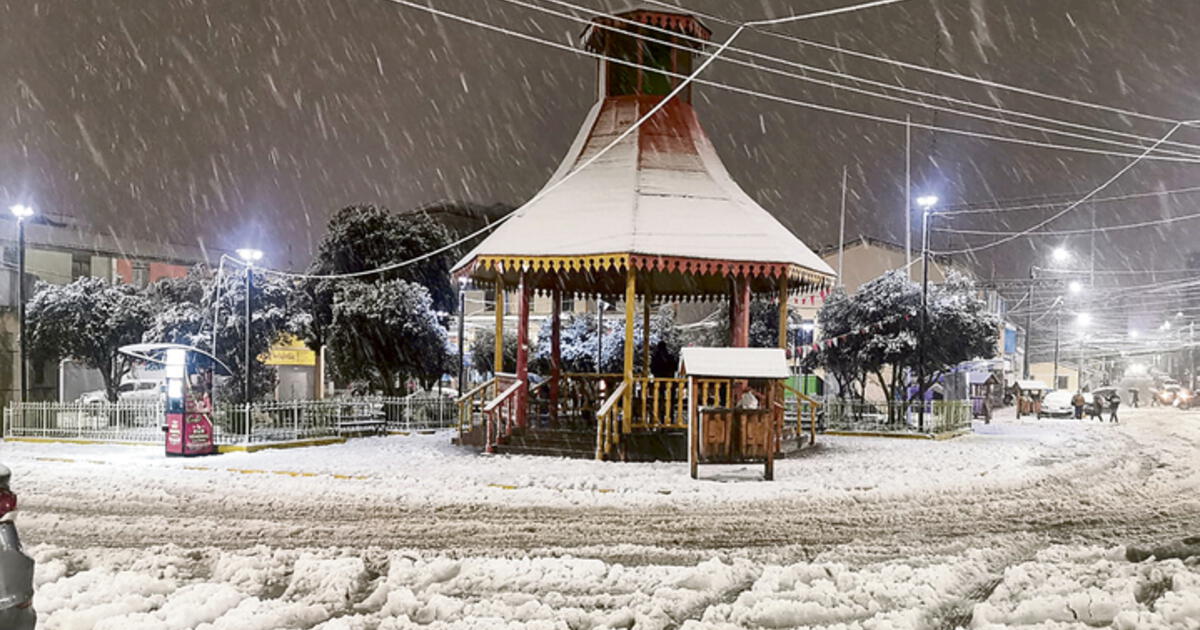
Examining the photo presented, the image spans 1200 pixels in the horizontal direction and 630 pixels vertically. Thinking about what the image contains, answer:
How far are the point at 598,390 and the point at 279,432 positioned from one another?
7662 mm

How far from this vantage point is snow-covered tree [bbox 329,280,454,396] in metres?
30.1

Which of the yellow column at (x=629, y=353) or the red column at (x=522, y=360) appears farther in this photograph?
the red column at (x=522, y=360)

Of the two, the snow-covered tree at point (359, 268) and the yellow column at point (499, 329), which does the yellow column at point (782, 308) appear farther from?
the snow-covered tree at point (359, 268)

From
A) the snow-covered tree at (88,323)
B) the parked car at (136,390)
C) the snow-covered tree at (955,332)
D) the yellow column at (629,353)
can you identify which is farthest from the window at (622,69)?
the parked car at (136,390)

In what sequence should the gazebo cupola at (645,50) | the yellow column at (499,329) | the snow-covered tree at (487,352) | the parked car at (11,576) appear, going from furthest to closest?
the snow-covered tree at (487,352) < the yellow column at (499,329) < the gazebo cupola at (645,50) < the parked car at (11,576)

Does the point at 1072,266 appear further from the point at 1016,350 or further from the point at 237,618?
the point at 237,618

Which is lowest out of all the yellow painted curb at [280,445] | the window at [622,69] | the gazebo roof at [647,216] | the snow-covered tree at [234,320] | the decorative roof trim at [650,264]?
the yellow painted curb at [280,445]

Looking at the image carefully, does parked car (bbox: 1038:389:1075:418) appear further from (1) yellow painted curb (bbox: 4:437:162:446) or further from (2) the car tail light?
(2) the car tail light

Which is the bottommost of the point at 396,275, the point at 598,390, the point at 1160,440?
the point at 1160,440

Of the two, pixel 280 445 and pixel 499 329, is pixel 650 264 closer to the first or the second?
pixel 499 329

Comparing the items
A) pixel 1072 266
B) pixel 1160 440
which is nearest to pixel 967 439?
pixel 1160 440

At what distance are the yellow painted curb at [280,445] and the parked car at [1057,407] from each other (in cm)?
4067

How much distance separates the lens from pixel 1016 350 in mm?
81375

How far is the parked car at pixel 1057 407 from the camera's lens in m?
52.6
